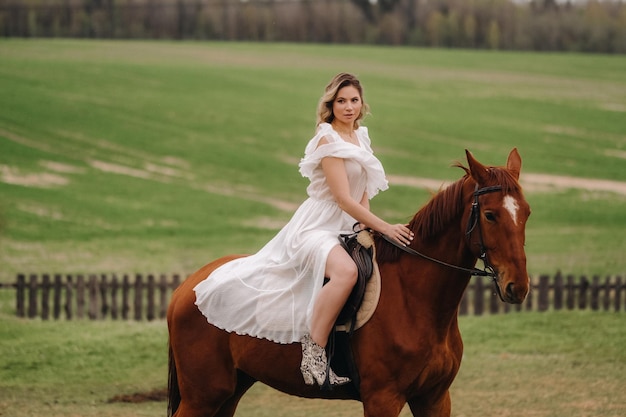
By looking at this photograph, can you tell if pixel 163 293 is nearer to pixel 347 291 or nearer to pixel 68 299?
pixel 68 299

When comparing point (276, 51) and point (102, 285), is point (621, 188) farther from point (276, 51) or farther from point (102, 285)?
point (276, 51)

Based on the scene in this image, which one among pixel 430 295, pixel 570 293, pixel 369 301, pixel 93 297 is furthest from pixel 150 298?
pixel 430 295

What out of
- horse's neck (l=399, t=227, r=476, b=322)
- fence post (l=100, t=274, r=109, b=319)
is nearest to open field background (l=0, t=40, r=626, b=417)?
fence post (l=100, t=274, r=109, b=319)

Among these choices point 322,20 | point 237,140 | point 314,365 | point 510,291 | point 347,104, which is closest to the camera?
point 510,291

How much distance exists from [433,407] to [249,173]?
1312 inches

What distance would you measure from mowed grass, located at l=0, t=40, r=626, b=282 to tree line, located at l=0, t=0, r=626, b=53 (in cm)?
445

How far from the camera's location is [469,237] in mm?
6422

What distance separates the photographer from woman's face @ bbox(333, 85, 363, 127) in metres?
7.07

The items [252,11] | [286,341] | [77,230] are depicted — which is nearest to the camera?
[286,341]

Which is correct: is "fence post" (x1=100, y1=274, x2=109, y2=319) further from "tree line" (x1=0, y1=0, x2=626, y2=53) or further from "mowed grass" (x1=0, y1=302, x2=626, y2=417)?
"tree line" (x1=0, y1=0, x2=626, y2=53)

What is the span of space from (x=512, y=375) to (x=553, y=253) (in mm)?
15915

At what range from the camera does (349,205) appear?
6.80 metres

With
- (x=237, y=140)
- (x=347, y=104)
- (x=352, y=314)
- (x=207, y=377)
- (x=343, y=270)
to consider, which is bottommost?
(x=237, y=140)

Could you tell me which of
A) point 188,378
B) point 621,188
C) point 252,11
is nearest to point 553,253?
point 621,188
